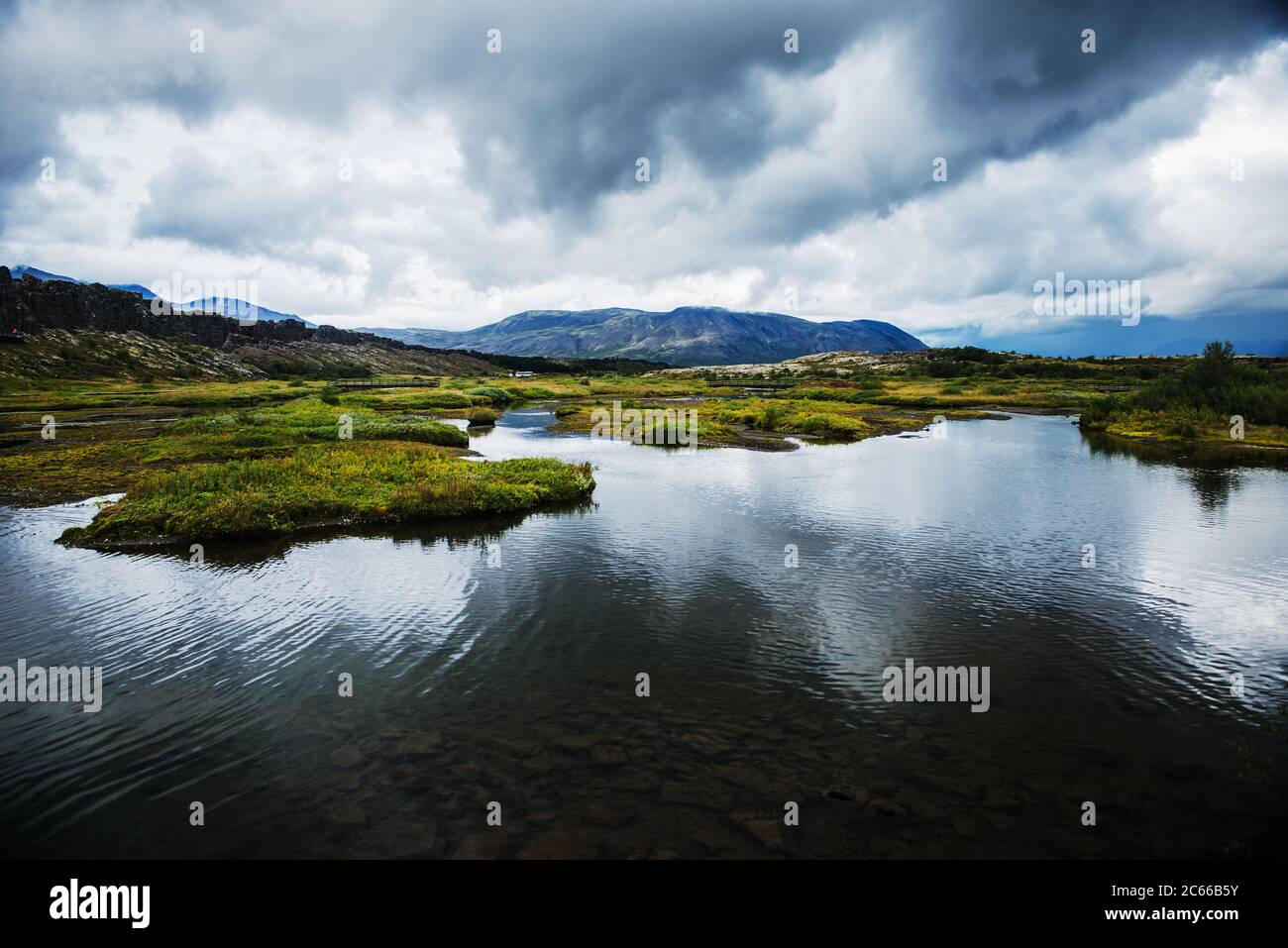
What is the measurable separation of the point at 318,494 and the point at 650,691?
23.8 metres

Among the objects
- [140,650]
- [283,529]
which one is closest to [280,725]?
[140,650]

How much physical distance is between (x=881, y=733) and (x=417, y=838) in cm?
958

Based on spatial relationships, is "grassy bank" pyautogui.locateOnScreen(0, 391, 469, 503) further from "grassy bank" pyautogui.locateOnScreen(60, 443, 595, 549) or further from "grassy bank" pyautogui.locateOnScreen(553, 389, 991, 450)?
"grassy bank" pyautogui.locateOnScreen(553, 389, 991, 450)

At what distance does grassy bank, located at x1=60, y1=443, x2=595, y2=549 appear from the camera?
26922 mm

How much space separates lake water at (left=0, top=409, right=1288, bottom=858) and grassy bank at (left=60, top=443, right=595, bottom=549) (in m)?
1.92

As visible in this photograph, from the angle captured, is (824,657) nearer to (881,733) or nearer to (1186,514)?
(881,733)

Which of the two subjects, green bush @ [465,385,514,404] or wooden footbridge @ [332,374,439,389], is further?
wooden footbridge @ [332,374,439,389]

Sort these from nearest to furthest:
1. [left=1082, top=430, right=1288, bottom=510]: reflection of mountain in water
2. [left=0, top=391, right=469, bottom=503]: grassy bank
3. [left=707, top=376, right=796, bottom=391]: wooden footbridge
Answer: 1. [left=0, top=391, right=469, bottom=503]: grassy bank
2. [left=1082, top=430, right=1288, bottom=510]: reflection of mountain in water
3. [left=707, top=376, right=796, bottom=391]: wooden footbridge

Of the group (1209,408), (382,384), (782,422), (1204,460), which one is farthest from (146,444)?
(382,384)

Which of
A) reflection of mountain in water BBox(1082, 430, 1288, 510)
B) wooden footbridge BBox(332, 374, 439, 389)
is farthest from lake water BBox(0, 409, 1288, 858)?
wooden footbridge BBox(332, 374, 439, 389)
